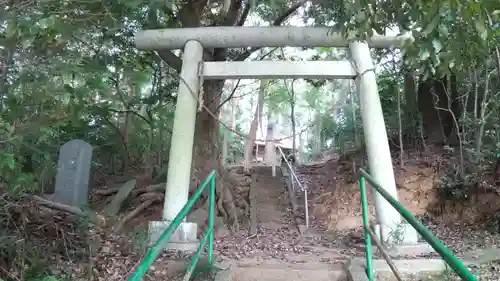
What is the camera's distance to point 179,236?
16.4 ft

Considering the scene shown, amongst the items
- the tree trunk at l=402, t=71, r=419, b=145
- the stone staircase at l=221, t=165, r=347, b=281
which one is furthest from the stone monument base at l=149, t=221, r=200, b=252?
the tree trunk at l=402, t=71, r=419, b=145

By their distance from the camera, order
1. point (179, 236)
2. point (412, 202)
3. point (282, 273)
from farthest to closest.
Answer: point (412, 202) < point (179, 236) < point (282, 273)

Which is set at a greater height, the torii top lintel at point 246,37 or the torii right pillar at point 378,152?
the torii top lintel at point 246,37

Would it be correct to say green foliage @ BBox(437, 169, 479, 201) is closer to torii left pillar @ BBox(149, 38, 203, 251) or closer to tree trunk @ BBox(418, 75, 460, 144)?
tree trunk @ BBox(418, 75, 460, 144)

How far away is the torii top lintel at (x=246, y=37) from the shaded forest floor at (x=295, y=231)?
2364mm

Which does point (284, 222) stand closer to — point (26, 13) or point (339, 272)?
point (339, 272)

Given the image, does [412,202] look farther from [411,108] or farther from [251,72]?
[251,72]

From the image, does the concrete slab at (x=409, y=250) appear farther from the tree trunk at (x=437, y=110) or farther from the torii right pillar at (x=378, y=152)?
the tree trunk at (x=437, y=110)

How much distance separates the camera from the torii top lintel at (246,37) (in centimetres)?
566

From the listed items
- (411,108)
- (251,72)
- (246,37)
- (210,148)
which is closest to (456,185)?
(411,108)

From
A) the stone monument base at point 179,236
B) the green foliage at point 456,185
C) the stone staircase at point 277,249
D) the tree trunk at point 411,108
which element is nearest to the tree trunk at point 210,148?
the stone staircase at point 277,249

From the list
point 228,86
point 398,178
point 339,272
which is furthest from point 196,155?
point 228,86

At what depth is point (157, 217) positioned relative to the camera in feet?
22.0

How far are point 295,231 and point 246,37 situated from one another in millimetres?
3132
